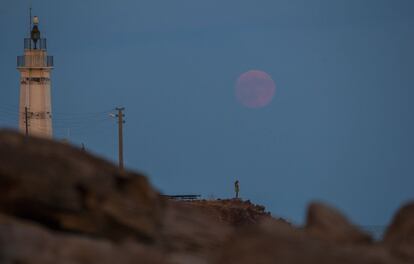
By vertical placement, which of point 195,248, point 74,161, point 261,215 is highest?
point 74,161

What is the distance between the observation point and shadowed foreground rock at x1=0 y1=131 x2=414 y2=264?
18656 mm

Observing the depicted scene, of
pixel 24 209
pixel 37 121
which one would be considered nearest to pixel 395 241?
pixel 24 209

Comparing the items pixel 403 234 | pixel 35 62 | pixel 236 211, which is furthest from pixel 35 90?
pixel 403 234

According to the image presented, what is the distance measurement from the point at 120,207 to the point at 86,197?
58 centimetres

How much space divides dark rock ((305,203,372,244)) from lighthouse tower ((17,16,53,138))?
76.3m

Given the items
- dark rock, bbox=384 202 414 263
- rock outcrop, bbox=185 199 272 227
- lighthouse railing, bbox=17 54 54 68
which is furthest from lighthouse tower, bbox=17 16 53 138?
dark rock, bbox=384 202 414 263

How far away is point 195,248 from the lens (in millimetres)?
21094

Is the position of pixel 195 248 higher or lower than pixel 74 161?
lower

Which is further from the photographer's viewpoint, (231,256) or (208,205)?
(208,205)

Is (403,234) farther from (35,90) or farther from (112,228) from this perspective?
(35,90)

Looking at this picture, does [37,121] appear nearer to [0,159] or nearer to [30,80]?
[30,80]

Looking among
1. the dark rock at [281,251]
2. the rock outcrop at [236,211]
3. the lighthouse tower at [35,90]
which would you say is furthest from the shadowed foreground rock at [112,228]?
the lighthouse tower at [35,90]

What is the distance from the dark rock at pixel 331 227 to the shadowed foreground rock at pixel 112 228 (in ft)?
0.05

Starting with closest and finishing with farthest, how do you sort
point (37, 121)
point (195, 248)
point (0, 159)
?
1. point (0, 159)
2. point (195, 248)
3. point (37, 121)
